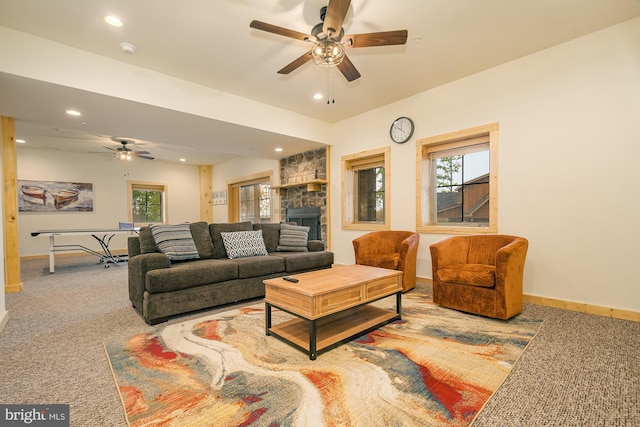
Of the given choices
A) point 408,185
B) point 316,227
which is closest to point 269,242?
point 316,227

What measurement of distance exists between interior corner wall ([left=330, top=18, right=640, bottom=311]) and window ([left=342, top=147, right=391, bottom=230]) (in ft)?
4.62

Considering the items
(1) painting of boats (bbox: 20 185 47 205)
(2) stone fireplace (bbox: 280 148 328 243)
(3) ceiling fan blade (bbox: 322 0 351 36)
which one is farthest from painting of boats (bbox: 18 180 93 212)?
(3) ceiling fan blade (bbox: 322 0 351 36)

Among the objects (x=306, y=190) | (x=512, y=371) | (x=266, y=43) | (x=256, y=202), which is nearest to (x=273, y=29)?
(x=266, y=43)

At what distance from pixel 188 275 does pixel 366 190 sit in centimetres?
340

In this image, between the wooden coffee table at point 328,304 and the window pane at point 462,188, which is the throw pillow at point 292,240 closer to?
the wooden coffee table at point 328,304

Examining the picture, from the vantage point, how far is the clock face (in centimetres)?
432

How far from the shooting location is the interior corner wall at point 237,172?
7.04 m

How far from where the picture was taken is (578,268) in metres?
2.93

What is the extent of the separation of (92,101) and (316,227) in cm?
393

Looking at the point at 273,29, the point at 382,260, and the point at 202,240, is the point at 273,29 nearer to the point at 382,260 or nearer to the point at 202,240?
the point at 202,240

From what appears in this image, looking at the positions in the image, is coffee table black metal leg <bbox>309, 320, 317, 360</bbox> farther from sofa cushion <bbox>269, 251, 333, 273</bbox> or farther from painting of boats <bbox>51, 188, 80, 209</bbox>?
painting of boats <bbox>51, 188, 80, 209</bbox>

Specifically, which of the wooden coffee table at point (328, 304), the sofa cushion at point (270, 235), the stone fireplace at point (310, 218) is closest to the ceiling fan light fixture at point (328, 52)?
the wooden coffee table at point (328, 304)

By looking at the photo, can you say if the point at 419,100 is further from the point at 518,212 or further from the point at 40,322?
the point at 40,322

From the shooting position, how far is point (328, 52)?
245cm
